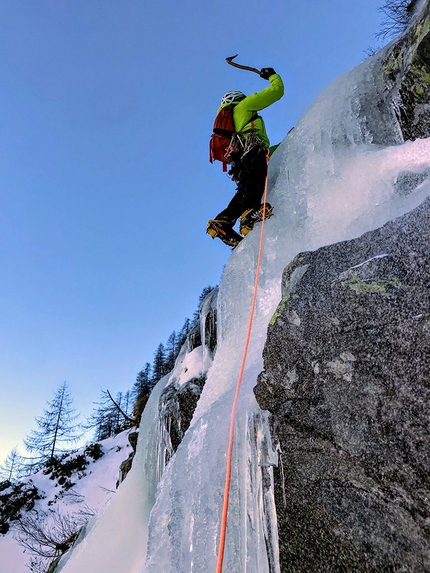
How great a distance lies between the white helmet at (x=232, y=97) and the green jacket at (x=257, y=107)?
0.64 feet

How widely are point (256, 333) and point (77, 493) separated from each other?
13968 millimetres

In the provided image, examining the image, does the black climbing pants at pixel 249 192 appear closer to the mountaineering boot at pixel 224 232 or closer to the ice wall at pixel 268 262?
the mountaineering boot at pixel 224 232

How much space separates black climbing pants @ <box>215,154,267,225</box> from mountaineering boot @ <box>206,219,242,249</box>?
7 cm

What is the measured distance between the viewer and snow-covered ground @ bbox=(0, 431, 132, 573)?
10.9 metres

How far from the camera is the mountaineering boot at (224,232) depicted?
4.76 m

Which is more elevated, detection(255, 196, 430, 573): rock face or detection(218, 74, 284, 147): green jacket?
detection(218, 74, 284, 147): green jacket

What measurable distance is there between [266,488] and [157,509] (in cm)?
94

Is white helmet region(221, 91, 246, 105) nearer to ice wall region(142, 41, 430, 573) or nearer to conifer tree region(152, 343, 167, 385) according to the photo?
ice wall region(142, 41, 430, 573)

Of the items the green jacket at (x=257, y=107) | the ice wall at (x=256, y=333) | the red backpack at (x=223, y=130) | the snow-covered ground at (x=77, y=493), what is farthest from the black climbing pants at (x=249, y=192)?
the snow-covered ground at (x=77, y=493)

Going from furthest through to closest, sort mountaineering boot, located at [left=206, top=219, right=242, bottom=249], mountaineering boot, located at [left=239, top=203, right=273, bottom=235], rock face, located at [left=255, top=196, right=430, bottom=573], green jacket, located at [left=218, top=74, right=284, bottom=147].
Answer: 1. mountaineering boot, located at [left=206, top=219, right=242, bottom=249]
2. green jacket, located at [left=218, top=74, right=284, bottom=147]
3. mountaineering boot, located at [left=239, top=203, right=273, bottom=235]
4. rock face, located at [left=255, top=196, right=430, bottom=573]

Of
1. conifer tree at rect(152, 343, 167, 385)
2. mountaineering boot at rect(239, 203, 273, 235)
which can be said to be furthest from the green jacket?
conifer tree at rect(152, 343, 167, 385)

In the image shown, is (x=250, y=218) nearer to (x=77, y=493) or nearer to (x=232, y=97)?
(x=232, y=97)

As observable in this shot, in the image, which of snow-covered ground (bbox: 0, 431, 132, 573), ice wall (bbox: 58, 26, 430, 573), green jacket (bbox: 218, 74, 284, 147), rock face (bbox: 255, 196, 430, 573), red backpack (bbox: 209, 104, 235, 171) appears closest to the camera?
rock face (bbox: 255, 196, 430, 573)

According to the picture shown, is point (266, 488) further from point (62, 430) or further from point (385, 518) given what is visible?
point (62, 430)
